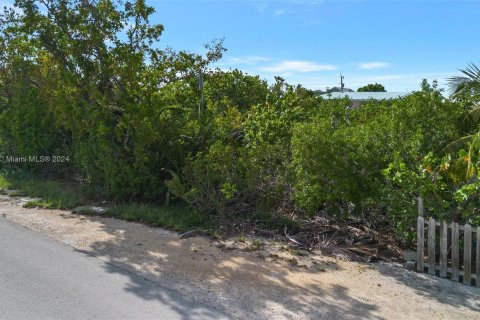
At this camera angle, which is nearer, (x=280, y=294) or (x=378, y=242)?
(x=280, y=294)

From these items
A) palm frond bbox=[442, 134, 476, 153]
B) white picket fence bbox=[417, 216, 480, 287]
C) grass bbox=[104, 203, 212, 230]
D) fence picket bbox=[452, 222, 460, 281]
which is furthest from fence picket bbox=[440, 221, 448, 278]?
grass bbox=[104, 203, 212, 230]

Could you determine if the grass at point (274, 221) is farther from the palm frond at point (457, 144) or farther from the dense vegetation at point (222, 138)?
the palm frond at point (457, 144)

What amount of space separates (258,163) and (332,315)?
159 inches

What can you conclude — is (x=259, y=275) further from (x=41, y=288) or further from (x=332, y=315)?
(x=41, y=288)

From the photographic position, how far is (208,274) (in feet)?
17.7

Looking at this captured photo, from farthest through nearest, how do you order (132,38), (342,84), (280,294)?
1. (342,84)
2. (132,38)
3. (280,294)

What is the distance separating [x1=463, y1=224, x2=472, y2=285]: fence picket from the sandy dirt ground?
0.41 ft

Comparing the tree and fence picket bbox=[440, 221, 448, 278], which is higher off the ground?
the tree

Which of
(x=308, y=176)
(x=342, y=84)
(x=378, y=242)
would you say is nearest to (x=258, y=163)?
(x=308, y=176)

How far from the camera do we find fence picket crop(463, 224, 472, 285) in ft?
17.0

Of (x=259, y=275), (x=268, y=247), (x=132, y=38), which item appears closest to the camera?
(x=259, y=275)

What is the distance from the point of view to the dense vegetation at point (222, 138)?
20.8 feet

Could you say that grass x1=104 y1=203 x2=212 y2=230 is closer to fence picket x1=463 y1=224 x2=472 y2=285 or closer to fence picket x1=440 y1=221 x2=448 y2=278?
fence picket x1=440 y1=221 x2=448 y2=278

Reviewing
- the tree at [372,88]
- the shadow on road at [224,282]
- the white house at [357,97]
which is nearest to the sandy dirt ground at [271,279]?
the shadow on road at [224,282]
